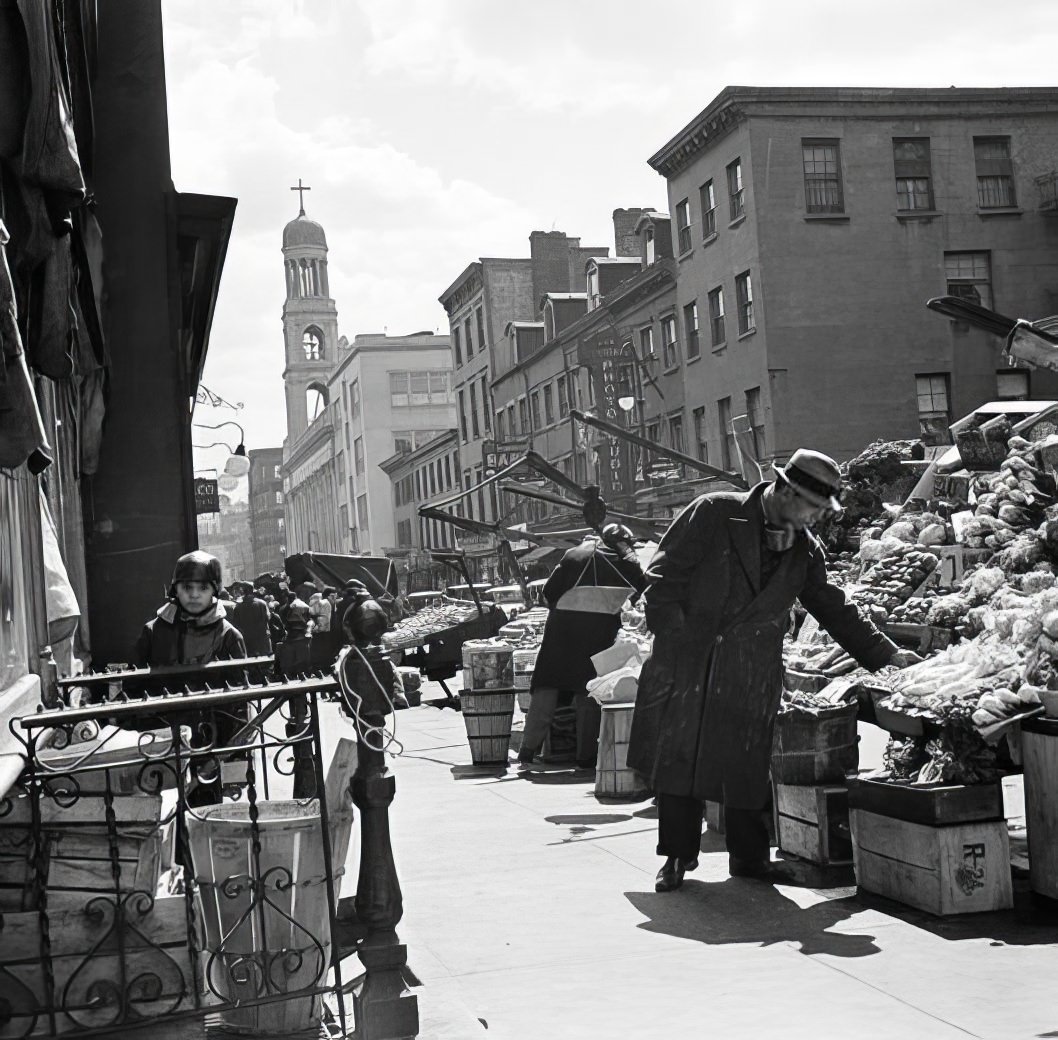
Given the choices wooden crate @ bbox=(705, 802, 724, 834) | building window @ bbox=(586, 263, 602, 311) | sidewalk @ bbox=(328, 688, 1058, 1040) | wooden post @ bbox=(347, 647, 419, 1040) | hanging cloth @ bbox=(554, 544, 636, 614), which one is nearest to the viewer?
wooden post @ bbox=(347, 647, 419, 1040)

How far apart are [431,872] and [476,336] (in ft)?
200

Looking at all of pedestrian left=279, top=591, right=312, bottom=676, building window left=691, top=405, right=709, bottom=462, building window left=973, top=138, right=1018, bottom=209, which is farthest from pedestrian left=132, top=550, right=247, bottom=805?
building window left=973, top=138, right=1018, bottom=209

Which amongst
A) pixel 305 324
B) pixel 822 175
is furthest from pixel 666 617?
pixel 305 324

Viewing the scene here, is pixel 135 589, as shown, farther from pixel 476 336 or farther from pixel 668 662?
pixel 476 336

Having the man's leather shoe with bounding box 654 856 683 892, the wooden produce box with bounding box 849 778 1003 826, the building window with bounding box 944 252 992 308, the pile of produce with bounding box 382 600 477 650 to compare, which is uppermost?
the building window with bounding box 944 252 992 308

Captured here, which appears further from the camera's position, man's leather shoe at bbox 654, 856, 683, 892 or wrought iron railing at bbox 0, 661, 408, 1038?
man's leather shoe at bbox 654, 856, 683, 892

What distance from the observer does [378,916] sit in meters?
4.57

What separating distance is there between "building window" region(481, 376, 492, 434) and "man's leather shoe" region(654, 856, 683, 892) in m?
58.2

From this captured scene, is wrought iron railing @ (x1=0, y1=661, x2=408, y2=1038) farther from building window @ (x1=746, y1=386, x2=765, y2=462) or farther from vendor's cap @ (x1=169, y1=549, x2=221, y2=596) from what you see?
building window @ (x1=746, y1=386, x2=765, y2=462)

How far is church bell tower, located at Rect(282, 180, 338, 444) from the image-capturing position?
13950cm

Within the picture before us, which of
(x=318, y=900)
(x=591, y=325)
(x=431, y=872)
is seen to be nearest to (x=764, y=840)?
(x=431, y=872)

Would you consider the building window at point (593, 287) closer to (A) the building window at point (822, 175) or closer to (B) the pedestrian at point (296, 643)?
(A) the building window at point (822, 175)

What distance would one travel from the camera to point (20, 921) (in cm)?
367

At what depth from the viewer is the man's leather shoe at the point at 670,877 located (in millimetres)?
6664
